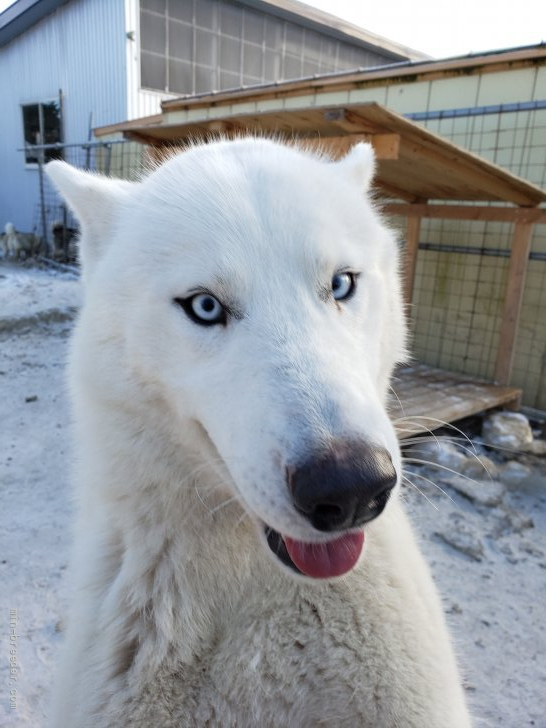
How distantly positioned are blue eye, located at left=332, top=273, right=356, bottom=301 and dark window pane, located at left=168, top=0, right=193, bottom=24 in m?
13.7

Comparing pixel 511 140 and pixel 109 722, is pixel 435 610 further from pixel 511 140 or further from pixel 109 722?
pixel 511 140

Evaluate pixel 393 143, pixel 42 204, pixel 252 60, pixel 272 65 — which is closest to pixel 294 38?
pixel 272 65

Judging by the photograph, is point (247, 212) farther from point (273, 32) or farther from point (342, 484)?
point (273, 32)

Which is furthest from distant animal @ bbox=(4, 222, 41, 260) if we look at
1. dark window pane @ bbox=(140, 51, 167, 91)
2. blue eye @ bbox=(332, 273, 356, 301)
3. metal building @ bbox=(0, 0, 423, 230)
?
blue eye @ bbox=(332, 273, 356, 301)

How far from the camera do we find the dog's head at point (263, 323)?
3.47 ft

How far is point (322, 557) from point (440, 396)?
431cm

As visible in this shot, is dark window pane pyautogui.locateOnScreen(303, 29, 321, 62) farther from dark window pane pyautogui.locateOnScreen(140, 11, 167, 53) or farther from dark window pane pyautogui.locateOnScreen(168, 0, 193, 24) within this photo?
dark window pane pyautogui.locateOnScreen(140, 11, 167, 53)

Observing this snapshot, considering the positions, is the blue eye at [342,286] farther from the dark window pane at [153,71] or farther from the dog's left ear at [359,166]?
the dark window pane at [153,71]

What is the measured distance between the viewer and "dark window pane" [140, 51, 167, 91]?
12.4 m

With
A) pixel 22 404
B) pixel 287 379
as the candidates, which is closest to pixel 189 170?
pixel 287 379

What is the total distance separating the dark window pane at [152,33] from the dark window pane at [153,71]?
0.17 m

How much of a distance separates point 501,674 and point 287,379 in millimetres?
2376

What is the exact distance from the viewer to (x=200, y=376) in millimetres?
1322

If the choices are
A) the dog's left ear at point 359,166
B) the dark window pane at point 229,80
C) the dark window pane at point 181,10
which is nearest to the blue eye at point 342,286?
the dog's left ear at point 359,166
